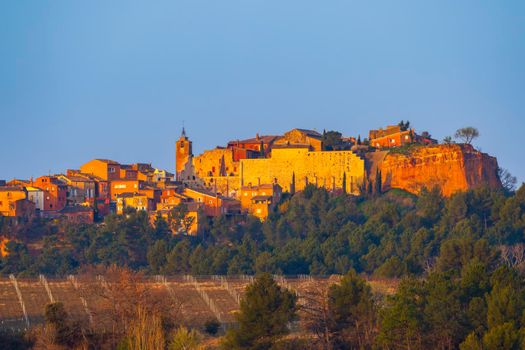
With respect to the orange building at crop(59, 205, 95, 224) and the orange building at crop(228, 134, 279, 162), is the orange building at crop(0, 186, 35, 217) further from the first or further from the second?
the orange building at crop(228, 134, 279, 162)

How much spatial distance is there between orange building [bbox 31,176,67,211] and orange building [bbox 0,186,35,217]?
1.69 m

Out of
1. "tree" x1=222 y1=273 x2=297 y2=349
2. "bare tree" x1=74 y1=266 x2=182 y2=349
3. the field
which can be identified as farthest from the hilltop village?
"tree" x1=222 y1=273 x2=297 y2=349

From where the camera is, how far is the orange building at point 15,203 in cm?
7810

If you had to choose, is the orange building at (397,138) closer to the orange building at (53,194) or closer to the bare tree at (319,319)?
the orange building at (53,194)

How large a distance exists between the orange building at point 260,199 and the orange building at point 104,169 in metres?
8.80

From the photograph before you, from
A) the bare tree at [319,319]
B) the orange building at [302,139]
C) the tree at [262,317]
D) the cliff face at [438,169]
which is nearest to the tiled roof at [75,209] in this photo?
the orange building at [302,139]

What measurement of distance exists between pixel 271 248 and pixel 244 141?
2147 centimetres

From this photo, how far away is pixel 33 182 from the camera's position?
8431 cm

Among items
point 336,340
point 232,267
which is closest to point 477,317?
point 336,340

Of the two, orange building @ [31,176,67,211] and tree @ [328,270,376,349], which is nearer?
tree @ [328,270,376,349]

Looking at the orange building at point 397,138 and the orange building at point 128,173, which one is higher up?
the orange building at point 397,138

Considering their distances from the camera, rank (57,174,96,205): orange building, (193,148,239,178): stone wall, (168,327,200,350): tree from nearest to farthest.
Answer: (168,327,200,350): tree → (57,174,96,205): orange building → (193,148,239,178): stone wall

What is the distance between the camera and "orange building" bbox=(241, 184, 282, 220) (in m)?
80.2

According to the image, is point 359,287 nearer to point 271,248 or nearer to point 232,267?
point 232,267
